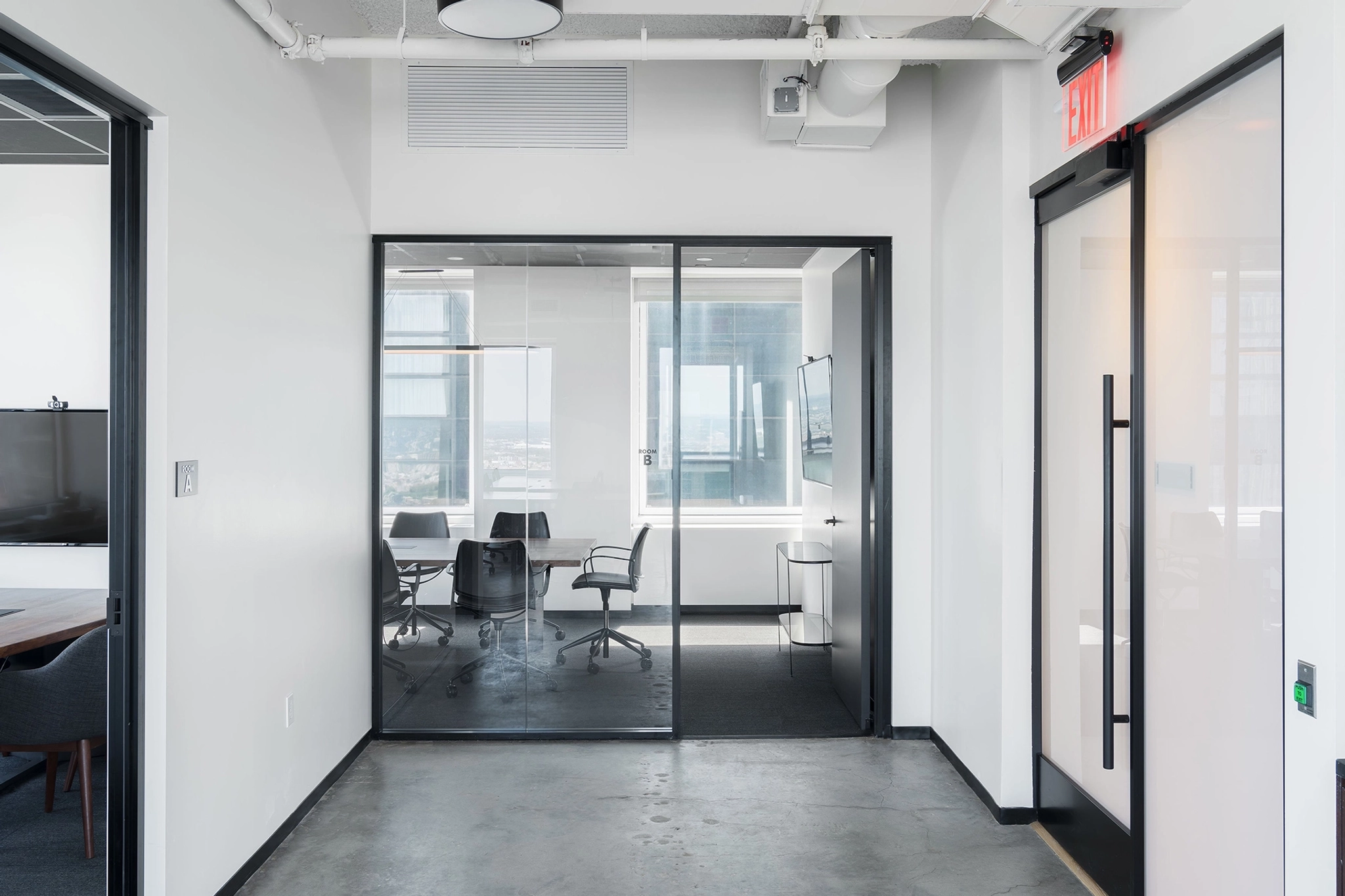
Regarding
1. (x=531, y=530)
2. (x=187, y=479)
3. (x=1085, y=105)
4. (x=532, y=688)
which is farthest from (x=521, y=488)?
(x=1085, y=105)

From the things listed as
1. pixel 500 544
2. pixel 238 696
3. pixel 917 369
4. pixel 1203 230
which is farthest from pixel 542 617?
pixel 1203 230

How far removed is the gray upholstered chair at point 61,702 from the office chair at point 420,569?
5.05ft

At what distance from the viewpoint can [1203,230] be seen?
224cm

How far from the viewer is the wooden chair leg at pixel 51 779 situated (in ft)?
10.5

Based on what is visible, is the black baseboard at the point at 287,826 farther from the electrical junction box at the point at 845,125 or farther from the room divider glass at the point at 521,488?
the electrical junction box at the point at 845,125

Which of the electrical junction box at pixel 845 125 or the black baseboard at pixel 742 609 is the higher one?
the electrical junction box at pixel 845 125

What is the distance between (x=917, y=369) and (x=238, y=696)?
3.28 meters

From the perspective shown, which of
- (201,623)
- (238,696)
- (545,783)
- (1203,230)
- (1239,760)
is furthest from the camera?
(545,783)

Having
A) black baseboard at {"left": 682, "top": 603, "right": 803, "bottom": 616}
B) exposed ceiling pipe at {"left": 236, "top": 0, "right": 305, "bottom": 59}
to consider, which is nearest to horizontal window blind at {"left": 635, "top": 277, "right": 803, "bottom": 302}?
black baseboard at {"left": 682, "top": 603, "right": 803, "bottom": 616}

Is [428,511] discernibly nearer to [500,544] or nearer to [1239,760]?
[500,544]

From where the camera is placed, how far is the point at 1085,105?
9.21 feet

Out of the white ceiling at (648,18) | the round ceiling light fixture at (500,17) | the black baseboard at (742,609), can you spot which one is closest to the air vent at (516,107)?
the white ceiling at (648,18)

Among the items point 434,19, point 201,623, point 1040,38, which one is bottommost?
point 201,623

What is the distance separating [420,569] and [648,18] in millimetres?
2870
